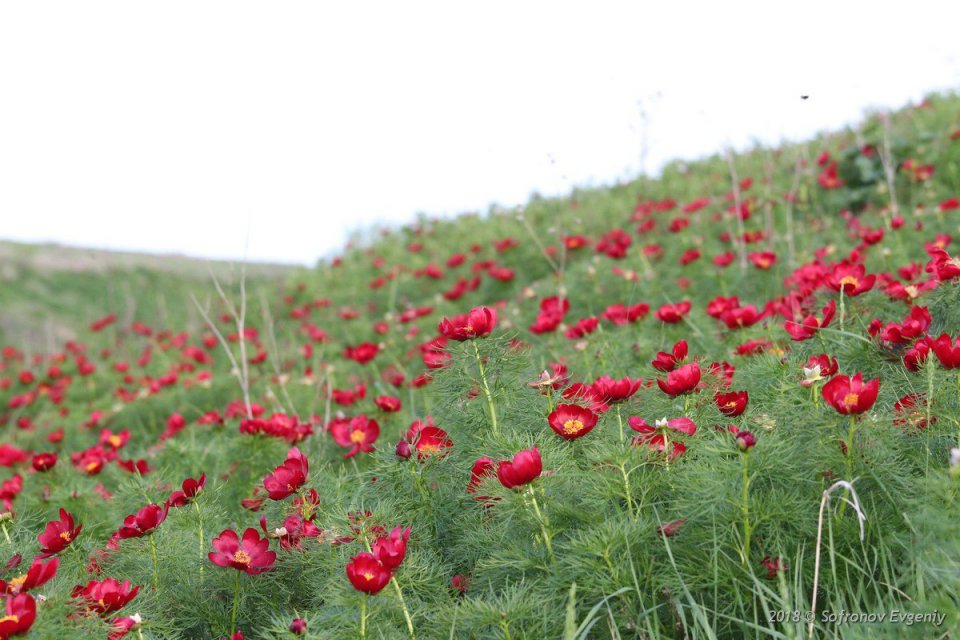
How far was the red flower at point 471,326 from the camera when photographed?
6.56 feet

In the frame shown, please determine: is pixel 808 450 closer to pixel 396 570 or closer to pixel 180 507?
pixel 396 570

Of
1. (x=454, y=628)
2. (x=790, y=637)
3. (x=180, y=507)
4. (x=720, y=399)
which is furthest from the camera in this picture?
(x=180, y=507)

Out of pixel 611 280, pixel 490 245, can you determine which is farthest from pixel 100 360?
pixel 611 280

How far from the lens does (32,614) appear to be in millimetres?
1474

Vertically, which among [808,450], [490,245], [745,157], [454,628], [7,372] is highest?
[745,157]

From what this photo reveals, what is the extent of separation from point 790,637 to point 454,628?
63 cm

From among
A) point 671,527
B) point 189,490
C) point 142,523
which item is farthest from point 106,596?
point 671,527

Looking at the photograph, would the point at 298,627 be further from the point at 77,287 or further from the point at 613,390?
the point at 77,287

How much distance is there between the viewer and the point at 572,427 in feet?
6.16

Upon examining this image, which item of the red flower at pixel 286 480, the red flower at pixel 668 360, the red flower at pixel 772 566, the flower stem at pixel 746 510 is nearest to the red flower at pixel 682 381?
the red flower at pixel 668 360

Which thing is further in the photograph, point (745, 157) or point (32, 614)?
point (745, 157)

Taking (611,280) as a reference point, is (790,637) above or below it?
below

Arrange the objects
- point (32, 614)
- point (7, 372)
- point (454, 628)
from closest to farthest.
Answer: point (32, 614) < point (454, 628) < point (7, 372)

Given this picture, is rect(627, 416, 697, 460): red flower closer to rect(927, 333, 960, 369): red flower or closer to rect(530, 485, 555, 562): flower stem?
rect(530, 485, 555, 562): flower stem
